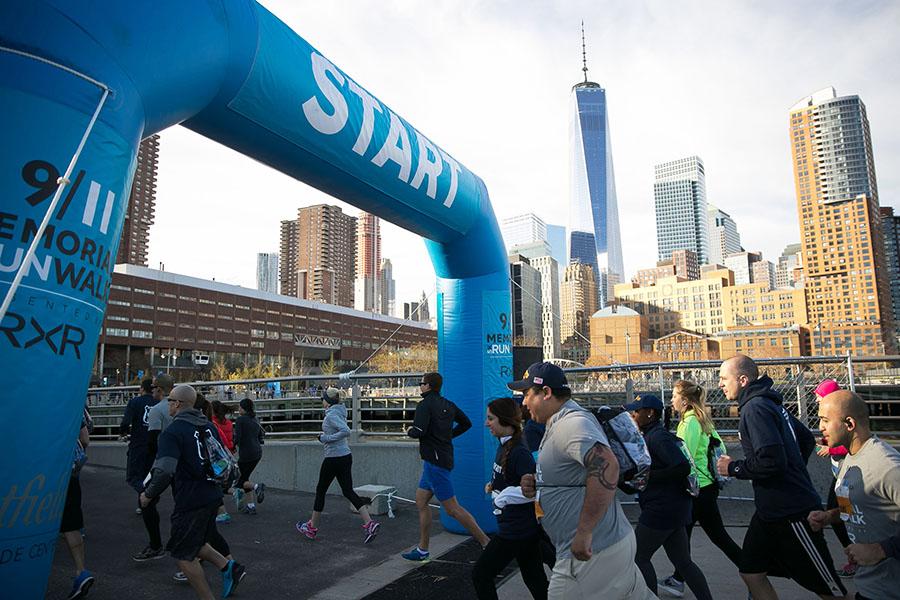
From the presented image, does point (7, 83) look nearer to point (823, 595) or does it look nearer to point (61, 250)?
point (61, 250)

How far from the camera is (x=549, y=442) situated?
3244mm

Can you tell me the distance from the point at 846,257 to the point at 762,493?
189m

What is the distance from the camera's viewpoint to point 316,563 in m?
6.25

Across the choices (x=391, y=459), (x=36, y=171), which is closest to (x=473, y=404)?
(x=391, y=459)

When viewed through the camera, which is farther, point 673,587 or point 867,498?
point 673,587

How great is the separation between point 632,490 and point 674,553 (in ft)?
3.90

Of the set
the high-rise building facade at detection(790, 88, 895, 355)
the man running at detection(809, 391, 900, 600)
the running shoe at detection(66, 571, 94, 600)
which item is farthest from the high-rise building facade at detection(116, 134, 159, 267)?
the man running at detection(809, 391, 900, 600)

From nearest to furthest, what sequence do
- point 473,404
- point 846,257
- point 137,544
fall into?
point 137,544
point 473,404
point 846,257

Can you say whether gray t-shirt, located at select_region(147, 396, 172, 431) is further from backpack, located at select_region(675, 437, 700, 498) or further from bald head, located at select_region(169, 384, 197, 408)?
backpack, located at select_region(675, 437, 700, 498)

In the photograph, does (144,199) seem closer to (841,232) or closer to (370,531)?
(370,531)

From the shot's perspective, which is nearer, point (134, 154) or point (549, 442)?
point (549, 442)

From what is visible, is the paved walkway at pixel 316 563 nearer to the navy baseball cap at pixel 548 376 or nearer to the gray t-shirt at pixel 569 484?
the gray t-shirt at pixel 569 484

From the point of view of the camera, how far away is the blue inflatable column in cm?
292

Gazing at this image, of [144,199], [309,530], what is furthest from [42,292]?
[144,199]
